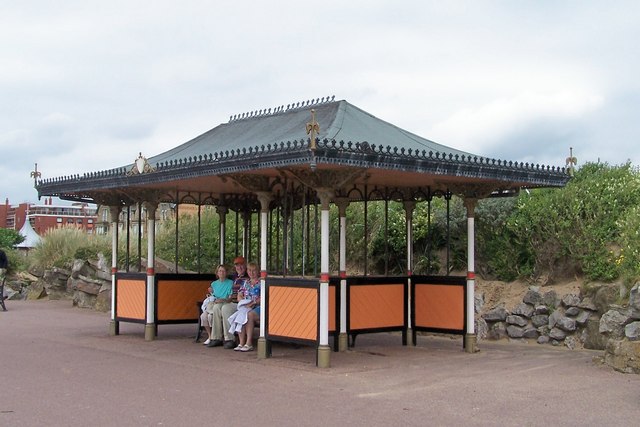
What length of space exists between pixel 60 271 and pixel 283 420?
65.1 ft

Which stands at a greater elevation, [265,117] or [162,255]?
[265,117]

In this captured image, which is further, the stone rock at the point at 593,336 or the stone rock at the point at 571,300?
the stone rock at the point at 571,300

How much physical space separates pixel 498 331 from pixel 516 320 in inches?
18.5

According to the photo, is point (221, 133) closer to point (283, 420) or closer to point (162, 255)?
point (283, 420)

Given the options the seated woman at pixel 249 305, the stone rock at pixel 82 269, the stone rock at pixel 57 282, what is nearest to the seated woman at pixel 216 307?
the seated woman at pixel 249 305

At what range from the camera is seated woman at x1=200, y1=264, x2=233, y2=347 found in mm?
13766

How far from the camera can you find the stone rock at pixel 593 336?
540 inches

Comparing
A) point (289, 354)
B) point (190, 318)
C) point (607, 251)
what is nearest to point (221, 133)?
point (190, 318)

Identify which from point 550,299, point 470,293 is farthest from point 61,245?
point 550,299

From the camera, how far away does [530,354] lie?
13266 mm

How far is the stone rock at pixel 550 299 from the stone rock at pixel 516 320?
1.73ft

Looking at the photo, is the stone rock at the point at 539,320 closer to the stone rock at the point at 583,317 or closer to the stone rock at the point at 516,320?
the stone rock at the point at 516,320

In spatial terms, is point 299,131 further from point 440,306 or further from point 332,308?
point 440,306

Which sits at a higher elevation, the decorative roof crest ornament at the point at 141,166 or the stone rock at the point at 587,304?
the decorative roof crest ornament at the point at 141,166
